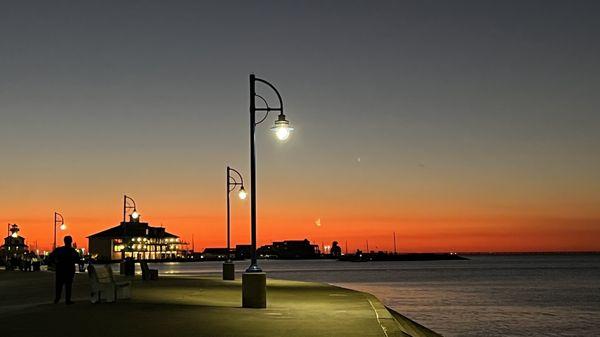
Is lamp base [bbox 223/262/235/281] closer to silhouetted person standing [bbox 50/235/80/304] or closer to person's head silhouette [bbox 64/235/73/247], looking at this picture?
silhouetted person standing [bbox 50/235/80/304]

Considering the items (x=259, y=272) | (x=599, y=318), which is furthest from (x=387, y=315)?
(x=599, y=318)

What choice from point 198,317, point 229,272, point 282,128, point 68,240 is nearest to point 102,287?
point 68,240

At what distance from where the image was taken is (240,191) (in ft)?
126

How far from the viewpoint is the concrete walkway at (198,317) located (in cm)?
1458

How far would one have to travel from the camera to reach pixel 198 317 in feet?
56.9

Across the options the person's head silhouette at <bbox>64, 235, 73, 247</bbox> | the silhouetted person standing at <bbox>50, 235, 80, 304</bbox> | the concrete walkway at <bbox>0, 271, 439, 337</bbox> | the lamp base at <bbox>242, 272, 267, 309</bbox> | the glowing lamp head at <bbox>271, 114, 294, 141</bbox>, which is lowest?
the concrete walkway at <bbox>0, 271, 439, 337</bbox>

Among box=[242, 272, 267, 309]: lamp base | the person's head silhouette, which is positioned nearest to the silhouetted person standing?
the person's head silhouette

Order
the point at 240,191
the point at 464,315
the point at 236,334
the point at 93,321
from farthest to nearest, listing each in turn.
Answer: the point at 464,315
the point at 240,191
the point at 93,321
the point at 236,334

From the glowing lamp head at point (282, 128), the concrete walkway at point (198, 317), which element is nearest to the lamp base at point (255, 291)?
the concrete walkway at point (198, 317)

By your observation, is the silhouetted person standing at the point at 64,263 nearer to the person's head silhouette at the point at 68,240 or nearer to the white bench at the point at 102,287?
the person's head silhouette at the point at 68,240

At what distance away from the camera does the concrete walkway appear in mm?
14578

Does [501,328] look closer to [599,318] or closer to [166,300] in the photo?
[599,318]

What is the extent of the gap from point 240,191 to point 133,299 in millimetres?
15632

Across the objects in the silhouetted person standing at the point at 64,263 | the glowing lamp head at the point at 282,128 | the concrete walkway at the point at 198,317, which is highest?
the glowing lamp head at the point at 282,128
